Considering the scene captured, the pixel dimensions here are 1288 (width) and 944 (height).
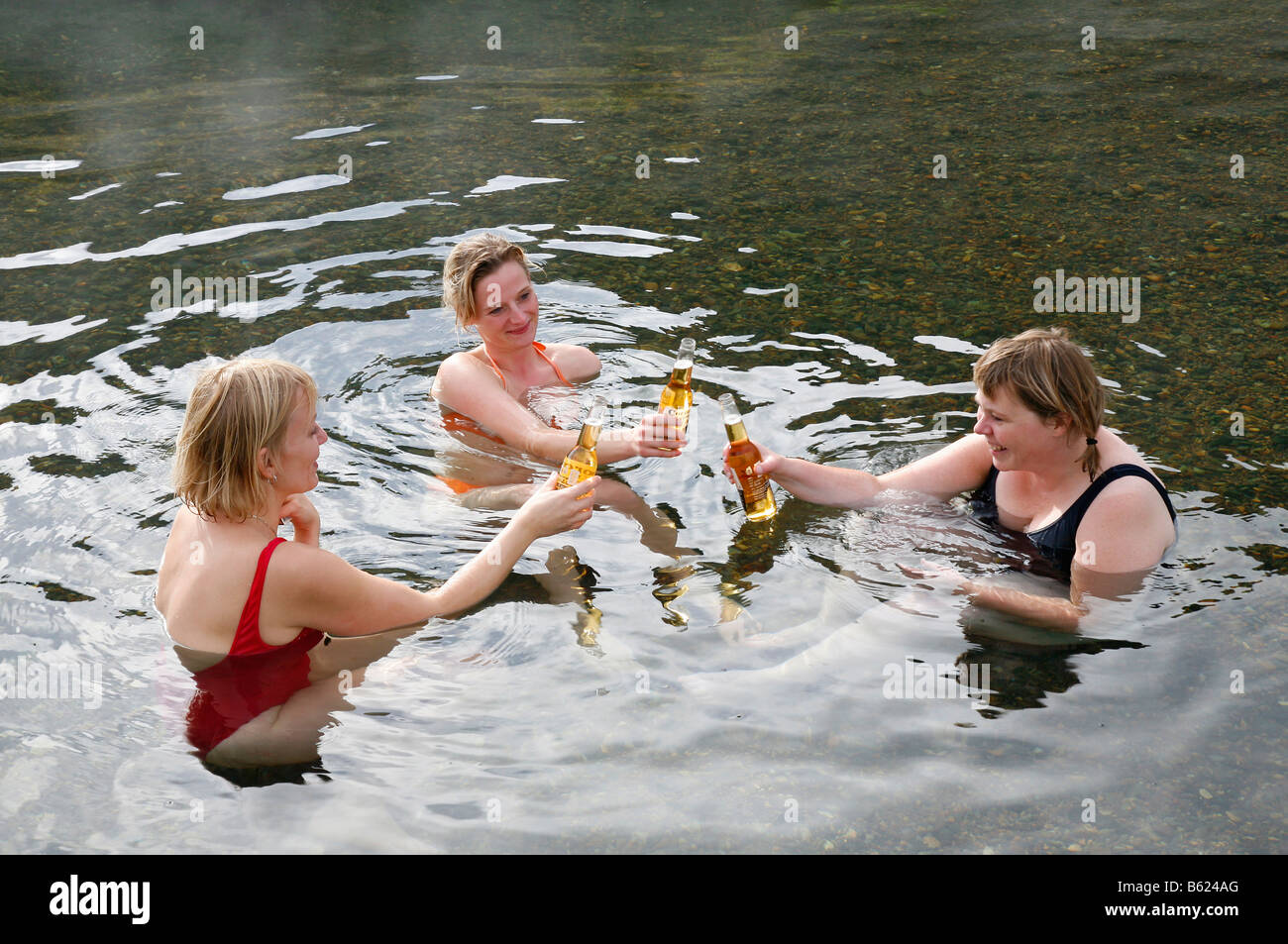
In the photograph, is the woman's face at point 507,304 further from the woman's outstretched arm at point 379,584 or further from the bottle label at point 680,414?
the woman's outstretched arm at point 379,584

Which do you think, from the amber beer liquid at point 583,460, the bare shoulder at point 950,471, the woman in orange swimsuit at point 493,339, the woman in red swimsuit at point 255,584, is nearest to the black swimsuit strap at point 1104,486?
the bare shoulder at point 950,471

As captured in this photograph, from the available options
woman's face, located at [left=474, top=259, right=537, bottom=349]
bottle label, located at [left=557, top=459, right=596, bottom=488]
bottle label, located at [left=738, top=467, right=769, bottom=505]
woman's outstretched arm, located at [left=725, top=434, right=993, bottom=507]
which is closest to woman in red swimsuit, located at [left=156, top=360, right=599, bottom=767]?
bottle label, located at [left=557, top=459, right=596, bottom=488]

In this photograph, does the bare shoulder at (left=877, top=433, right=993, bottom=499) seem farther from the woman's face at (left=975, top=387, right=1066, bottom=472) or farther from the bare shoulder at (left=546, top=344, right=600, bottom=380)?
the bare shoulder at (left=546, top=344, right=600, bottom=380)

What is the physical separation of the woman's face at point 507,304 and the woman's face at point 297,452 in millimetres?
2183

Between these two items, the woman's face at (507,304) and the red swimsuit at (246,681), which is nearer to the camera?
the red swimsuit at (246,681)

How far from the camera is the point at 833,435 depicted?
6.05m

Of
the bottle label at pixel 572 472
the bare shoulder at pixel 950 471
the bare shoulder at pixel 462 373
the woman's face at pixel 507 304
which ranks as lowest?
the bare shoulder at pixel 950 471

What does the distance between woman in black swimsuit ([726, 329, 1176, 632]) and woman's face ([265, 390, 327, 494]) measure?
2502mm

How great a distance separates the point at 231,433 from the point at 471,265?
8.12 feet

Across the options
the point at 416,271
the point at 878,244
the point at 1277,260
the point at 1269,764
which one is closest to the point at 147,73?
the point at 416,271

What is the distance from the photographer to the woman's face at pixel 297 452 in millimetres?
3953

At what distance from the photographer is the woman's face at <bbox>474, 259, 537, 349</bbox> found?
6094 millimetres
